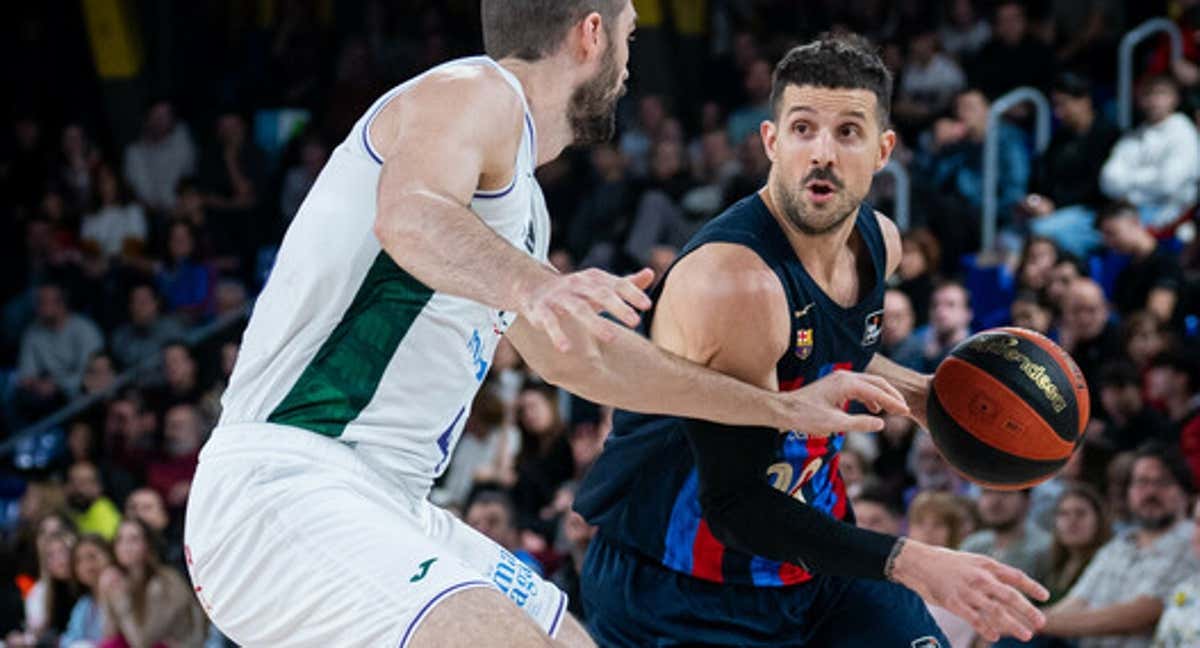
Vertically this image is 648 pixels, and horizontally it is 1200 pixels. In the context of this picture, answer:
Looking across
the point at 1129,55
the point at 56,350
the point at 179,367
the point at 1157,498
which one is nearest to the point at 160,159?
the point at 56,350

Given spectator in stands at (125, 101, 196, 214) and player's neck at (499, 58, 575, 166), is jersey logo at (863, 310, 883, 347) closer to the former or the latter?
player's neck at (499, 58, 575, 166)

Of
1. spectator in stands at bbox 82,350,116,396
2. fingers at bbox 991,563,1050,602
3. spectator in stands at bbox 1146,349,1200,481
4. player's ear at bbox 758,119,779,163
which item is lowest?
spectator in stands at bbox 82,350,116,396

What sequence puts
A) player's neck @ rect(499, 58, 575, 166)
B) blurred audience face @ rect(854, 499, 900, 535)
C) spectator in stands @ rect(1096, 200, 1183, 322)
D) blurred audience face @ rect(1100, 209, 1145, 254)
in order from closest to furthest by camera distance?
player's neck @ rect(499, 58, 575, 166) < blurred audience face @ rect(854, 499, 900, 535) < spectator in stands @ rect(1096, 200, 1183, 322) < blurred audience face @ rect(1100, 209, 1145, 254)

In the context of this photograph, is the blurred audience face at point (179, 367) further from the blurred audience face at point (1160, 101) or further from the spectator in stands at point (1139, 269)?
the blurred audience face at point (1160, 101)

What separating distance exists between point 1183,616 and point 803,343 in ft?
9.20

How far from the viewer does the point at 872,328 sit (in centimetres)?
449

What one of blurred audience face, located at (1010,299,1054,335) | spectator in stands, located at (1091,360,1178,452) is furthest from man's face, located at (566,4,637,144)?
blurred audience face, located at (1010,299,1054,335)

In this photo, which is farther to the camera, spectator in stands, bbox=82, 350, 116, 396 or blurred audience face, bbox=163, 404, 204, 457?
spectator in stands, bbox=82, 350, 116, 396

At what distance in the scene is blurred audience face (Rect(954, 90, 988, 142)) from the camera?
34.6 feet

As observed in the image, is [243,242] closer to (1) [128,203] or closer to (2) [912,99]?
(1) [128,203]

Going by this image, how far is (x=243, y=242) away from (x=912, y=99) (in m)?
4.94

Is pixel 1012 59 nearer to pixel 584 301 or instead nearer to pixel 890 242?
pixel 890 242

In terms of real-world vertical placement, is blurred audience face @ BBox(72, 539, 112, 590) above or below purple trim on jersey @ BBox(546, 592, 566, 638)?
below

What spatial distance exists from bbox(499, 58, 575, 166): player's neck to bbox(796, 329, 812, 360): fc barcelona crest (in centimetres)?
81
